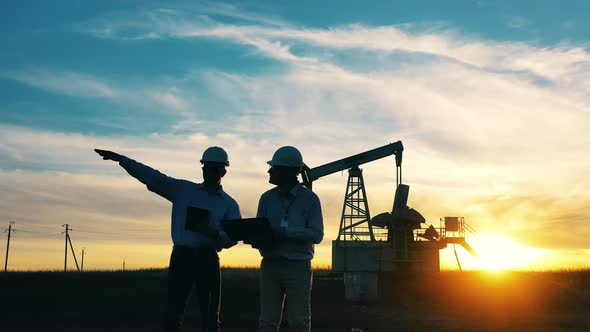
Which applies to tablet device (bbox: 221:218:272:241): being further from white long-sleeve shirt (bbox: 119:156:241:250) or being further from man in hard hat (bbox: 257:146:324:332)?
white long-sleeve shirt (bbox: 119:156:241:250)

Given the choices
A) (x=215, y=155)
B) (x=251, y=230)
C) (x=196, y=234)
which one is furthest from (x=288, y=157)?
(x=196, y=234)

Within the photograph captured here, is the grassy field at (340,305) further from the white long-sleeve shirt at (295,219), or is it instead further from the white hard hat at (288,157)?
the white hard hat at (288,157)

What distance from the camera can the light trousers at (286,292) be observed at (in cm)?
697

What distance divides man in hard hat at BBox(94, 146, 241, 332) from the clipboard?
49 cm

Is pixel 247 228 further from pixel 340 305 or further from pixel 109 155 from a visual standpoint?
pixel 340 305

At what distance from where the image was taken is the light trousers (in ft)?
22.9

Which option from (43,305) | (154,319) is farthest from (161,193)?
(43,305)

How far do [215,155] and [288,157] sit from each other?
4.12ft

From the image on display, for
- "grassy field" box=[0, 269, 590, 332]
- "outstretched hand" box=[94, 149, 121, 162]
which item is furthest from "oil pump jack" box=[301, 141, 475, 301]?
"outstretched hand" box=[94, 149, 121, 162]

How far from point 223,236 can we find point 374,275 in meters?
27.8

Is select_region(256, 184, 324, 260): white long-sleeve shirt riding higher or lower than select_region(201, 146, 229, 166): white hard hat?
lower

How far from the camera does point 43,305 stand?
25.7 metres

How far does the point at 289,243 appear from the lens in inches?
278

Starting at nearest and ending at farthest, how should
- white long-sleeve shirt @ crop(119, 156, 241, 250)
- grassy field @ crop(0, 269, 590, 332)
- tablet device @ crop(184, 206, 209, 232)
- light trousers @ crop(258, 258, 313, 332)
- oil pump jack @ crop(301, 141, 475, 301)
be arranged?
light trousers @ crop(258, 258, 313, 332) → tablet device @ crop(184, 206, 209, 232) → white long-sleeve shirt @ crop(119, 156, 241, 250) → grassy field @ crop(0, 269, 590, 332) → oil pump jack @ crop(301, 141, 475, 301)
